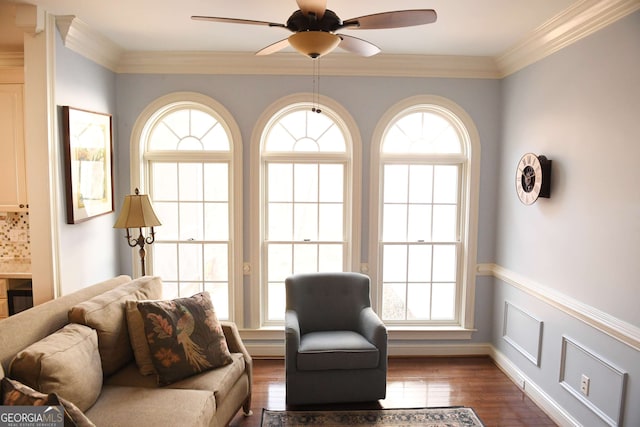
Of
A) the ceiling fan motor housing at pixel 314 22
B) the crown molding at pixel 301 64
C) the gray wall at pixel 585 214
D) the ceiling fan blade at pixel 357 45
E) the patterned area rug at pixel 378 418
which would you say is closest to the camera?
the ceiling fan motor housing at pixel 314 22

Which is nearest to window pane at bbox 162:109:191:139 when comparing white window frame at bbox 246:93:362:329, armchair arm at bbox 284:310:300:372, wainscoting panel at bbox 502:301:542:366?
white window frame at bbox 246:93:362:329

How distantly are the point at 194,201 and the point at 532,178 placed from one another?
3.01m

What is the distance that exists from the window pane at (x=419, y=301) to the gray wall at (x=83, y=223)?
113 inches

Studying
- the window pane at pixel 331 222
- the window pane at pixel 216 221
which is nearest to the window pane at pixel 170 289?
the window pane at pixel 216 221

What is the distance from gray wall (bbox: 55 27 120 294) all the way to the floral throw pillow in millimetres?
967

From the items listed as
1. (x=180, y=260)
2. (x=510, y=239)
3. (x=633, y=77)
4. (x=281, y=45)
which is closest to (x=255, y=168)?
(x=180, y=260)

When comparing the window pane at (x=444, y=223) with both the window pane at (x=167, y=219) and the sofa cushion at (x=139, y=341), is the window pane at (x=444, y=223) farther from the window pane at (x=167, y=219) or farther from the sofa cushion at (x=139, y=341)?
the sofa cushion at (x=139, y=341)

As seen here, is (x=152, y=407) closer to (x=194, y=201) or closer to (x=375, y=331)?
(x=375, y=331)

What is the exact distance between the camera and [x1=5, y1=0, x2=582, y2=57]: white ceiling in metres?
2.58

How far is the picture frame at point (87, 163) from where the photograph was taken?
9.57ft

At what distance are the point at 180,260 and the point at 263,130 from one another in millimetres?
1529

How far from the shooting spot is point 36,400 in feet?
5.00

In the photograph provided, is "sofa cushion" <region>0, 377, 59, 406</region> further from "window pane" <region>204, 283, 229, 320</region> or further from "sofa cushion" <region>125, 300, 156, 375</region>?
"window pane" <region>204, 283, 229, 320</region>

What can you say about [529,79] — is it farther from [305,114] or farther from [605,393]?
[605,393]
